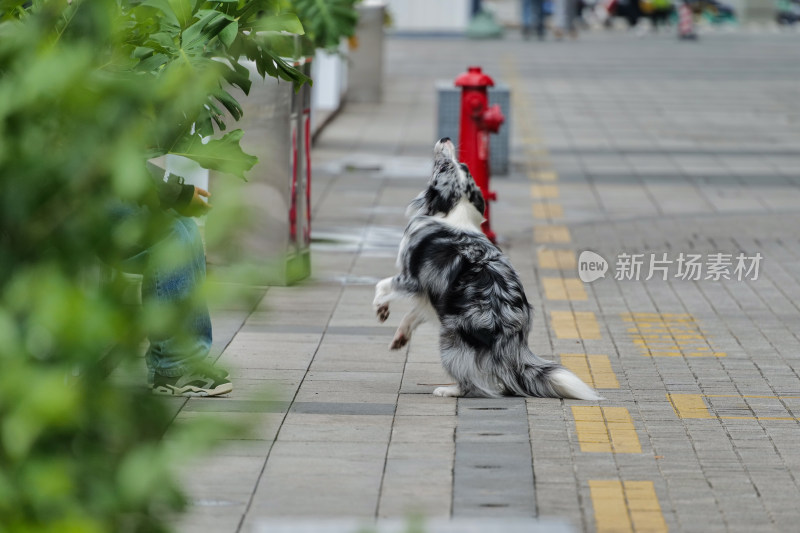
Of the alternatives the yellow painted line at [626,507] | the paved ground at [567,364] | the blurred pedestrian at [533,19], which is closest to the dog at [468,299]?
the paved ground at [567,364]

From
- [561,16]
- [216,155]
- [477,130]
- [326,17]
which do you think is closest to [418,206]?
[216,155]

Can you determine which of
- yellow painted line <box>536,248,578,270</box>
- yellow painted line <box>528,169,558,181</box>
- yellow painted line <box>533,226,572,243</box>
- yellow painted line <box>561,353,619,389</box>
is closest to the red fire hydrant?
yellow painted line <box>536,248,578,270</box>

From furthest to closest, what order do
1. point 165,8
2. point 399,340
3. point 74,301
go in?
1. point 399,340
2. point 165,8
3. point 74,301

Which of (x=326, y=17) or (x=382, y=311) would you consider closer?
(x=382, y=311)

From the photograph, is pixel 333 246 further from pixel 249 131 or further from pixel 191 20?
pixel 191 20

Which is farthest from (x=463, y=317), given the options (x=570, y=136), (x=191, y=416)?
(x=570, y=136)

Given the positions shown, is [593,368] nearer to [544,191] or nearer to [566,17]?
[544,191]

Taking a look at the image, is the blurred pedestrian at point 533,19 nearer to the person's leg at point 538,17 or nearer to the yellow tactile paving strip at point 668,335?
the person's leg at point 538,17

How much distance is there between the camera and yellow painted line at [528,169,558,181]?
14039 millimetres

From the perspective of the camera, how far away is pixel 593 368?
271 inches

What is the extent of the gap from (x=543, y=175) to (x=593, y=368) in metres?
7.57

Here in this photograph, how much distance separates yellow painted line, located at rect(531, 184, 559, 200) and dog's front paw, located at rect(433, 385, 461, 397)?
6.68 m

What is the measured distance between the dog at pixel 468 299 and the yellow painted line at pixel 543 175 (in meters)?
7.78

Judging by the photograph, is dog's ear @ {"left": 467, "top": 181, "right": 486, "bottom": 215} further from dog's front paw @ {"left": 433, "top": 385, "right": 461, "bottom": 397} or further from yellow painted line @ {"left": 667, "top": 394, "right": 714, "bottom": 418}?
yellow painted line @ {"left": 667, "top": 394, "right": 714, "bottom": 418}
